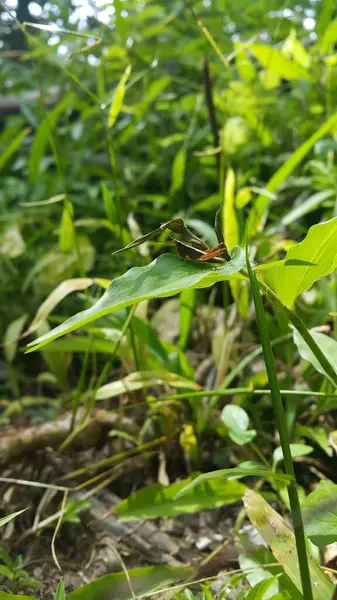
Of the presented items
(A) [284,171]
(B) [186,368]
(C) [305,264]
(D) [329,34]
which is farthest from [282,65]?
(C) [305,264]

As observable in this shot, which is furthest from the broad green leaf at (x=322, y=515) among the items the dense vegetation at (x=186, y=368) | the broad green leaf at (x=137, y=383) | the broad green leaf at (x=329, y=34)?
the broad green leaf at (x=329, y=34)

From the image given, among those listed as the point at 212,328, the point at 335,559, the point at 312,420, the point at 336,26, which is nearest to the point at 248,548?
the point at 335,559

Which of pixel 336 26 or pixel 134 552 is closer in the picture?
pixel 134 552

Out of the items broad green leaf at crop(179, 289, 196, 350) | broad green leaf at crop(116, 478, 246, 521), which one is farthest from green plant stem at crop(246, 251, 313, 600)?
broad green leaf at crop(179, 289, 196, 350)

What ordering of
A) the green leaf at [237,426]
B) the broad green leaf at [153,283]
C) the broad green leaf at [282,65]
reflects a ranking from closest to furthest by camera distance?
the broad green leaf at [153,283] → the green leaf at [237,426] → the broad green leaf at [282,65]

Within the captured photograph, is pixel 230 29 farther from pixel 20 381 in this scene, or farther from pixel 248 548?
pixel 248 548

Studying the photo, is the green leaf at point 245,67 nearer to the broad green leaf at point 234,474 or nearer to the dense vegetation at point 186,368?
the dense vegetation at point 186,368
